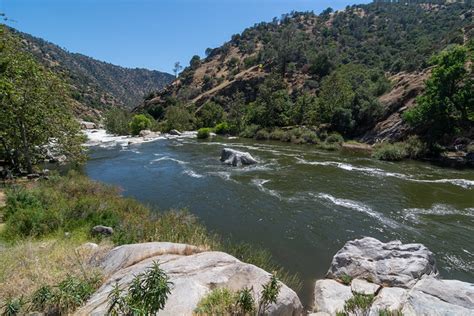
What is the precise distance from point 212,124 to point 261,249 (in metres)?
65.1

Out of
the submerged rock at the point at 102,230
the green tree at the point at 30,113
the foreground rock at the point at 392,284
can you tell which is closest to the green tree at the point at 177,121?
the green tree at the point at 30,113

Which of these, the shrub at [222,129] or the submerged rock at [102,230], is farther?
the shrub at [222,129]

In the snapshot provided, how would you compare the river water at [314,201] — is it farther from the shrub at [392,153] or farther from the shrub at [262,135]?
the shrub at [262,135]

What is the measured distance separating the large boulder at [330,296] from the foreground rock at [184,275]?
1.54 meters

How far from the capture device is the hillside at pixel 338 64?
4916cm

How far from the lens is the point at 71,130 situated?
968 inches

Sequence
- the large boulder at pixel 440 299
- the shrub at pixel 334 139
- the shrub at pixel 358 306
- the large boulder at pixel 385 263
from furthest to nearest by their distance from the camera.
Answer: the shrub at pixel 334 139 → the large boulder at pixel 385 263 → the shrub at pixel 358 306 → the large boulder at pixel 440 299

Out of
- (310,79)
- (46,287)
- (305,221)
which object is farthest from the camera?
(310,79)

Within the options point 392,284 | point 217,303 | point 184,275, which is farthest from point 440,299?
point 184,275

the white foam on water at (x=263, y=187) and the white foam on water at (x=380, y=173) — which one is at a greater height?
the white foam on water at (x=380, y=173)

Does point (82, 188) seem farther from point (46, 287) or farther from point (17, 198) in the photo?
point (46, 287)

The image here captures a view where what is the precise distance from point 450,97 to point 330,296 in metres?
35.4

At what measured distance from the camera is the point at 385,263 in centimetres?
1045

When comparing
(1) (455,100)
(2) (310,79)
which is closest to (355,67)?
(2) (310,79)
